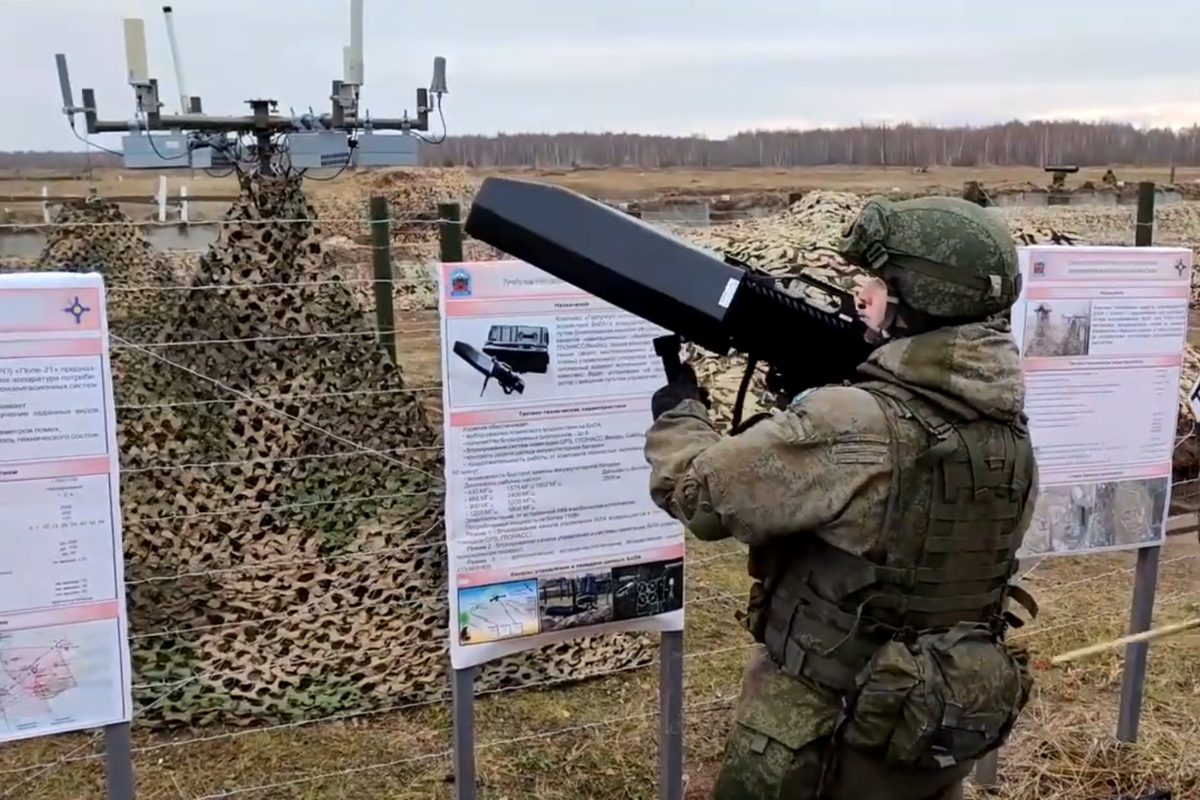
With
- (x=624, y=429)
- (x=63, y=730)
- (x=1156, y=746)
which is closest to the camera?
(x=63, y=730)

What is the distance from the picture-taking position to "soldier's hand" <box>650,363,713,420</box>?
2521 mm

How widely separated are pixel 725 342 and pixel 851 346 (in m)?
0.29

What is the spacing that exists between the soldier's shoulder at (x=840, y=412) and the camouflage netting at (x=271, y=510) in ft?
7.87

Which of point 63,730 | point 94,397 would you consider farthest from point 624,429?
point 63,730

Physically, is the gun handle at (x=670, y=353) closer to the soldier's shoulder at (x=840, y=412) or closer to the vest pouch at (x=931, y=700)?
the soldier's shoulder at (x=840, y=412)

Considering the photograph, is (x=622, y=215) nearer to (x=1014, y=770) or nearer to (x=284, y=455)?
(x=284, y=455)

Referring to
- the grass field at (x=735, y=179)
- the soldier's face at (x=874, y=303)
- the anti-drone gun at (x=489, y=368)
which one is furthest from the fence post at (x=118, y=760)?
the grass field at (x=735, y=179)

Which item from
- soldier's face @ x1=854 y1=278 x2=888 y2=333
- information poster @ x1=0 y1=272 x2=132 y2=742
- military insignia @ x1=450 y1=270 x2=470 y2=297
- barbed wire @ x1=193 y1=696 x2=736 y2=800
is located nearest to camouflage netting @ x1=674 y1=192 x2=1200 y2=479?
barbed wire @ x1=193 y1=696 x2=736 y2=800

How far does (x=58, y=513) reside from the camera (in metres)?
2.62

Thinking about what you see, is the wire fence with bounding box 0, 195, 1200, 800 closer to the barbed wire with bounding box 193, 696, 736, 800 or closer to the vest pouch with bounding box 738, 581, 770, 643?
the barbed wire with bounding box 193, 696, 736, 800

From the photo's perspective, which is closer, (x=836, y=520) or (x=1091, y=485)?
(x=836, y=520)

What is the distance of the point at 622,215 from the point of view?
8.64ft

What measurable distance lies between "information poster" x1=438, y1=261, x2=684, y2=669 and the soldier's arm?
89cm

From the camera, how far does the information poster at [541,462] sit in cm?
302
